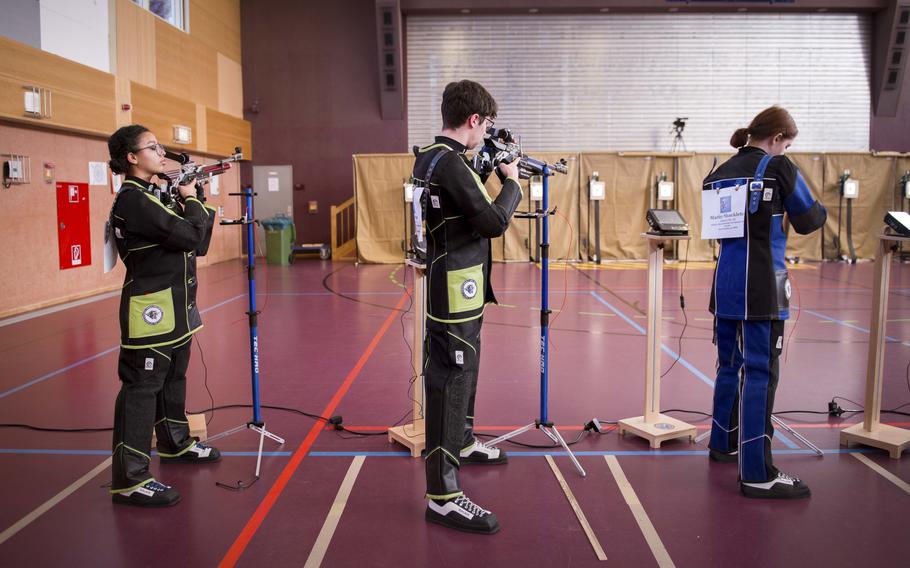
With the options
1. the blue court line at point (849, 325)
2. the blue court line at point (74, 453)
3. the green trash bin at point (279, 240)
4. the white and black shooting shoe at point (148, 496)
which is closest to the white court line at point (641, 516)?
the blue court line at point (74, 453)

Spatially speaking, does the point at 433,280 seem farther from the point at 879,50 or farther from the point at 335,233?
the point at 879,50

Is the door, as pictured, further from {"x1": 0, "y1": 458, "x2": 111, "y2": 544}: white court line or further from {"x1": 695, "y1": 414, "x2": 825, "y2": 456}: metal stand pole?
{"x1": 695, "y1": 414, "x2": 825, "y2": 456}: metal stand pole

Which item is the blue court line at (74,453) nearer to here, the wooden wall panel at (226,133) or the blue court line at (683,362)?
the blue court line at (683,362)

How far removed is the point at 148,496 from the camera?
3.24 metres

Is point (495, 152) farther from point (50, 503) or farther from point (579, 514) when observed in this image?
point (50, 503)

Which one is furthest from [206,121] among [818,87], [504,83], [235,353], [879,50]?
[879,50]

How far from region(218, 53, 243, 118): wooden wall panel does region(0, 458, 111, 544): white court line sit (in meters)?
13.2

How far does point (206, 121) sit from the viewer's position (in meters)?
14.4

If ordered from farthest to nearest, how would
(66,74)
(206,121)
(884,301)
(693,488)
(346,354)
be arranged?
(206,121)
(66,74)
(346,354)
(884,301)
(693,488)

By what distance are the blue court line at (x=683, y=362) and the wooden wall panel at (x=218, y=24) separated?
1027cm

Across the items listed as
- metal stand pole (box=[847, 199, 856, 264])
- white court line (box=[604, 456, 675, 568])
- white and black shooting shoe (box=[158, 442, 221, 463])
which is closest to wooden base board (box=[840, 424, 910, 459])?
white court line (box=[604, 456, 675, 568])

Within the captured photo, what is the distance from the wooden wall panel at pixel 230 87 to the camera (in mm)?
15466

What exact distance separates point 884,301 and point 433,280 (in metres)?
2.87

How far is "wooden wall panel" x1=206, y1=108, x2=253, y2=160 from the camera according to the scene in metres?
14.7
